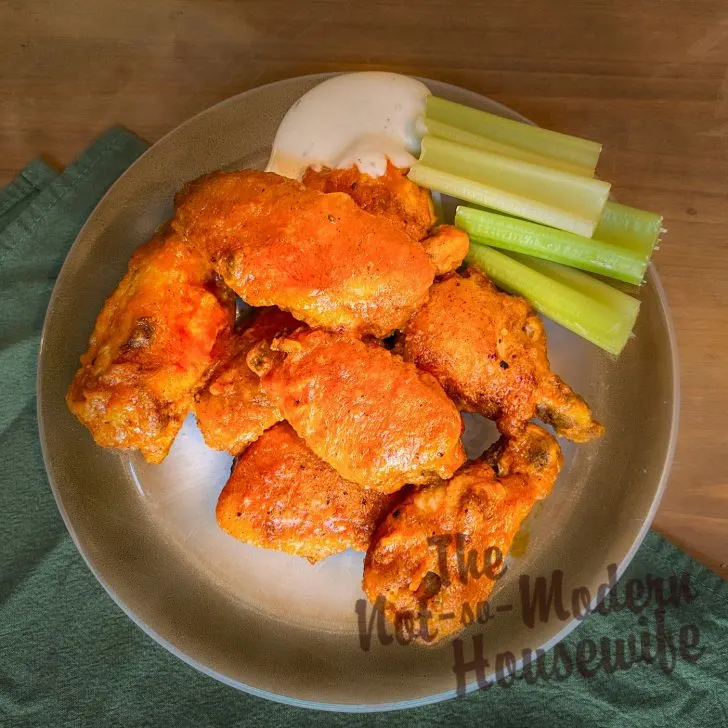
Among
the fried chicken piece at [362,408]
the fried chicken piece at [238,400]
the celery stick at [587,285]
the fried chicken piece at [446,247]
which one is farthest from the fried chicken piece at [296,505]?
the celery stick at [587,285]

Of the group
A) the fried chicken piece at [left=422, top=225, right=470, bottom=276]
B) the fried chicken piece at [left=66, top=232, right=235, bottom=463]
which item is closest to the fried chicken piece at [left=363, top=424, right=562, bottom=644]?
the fried chicken piece at [left=422, top=225, right=470, bottom=276]

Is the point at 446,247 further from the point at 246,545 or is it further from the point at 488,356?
the point at 246,545

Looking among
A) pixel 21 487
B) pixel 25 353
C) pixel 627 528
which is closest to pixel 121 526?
pixel 21 487

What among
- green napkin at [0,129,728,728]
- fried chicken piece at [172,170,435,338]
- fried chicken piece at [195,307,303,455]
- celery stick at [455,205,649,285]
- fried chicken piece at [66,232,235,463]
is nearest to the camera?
fried chicken piece at [172,170,435,338]

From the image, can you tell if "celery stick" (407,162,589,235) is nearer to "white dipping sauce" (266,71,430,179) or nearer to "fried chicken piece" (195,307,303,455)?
"white dipping sauce" (266,71,430,179)

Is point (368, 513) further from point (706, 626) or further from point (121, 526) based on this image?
point (706, 626)

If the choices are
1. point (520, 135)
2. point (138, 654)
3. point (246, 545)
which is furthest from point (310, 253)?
point (138, 654)
